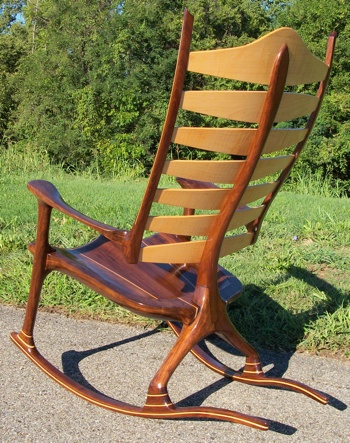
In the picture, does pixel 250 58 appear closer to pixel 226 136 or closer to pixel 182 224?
pixel 226 136

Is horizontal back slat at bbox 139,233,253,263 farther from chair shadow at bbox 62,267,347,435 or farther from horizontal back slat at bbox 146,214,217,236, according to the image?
chair shadow at bbox 62,267,347,435

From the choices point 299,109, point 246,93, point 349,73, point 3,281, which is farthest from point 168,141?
point 349,73

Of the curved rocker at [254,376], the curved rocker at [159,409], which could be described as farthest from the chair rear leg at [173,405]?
the curved rocker at [254,376]

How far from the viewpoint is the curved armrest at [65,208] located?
2150 millimetres

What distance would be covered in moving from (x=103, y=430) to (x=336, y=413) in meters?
0.87

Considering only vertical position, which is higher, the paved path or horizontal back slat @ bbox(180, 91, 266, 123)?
horizontal back slat @ bbox(180, 91, 266, 123)

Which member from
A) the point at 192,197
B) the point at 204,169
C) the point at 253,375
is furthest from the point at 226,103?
the point at 253,375

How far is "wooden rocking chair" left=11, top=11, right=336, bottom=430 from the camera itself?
1.88 metres

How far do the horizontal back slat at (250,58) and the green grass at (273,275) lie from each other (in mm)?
1475

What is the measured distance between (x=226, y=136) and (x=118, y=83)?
11.1 meters

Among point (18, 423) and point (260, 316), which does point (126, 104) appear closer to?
point (260, 316)

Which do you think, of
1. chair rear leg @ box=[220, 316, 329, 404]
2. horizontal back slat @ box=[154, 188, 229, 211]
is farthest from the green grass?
horizontal back slat @ box=[154, 188, 229, 211]

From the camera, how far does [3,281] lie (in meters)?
3.58

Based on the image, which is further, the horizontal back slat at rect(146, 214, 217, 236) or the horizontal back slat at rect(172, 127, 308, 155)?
the horizontal back slat at rect(146, 214, 217, 236)
